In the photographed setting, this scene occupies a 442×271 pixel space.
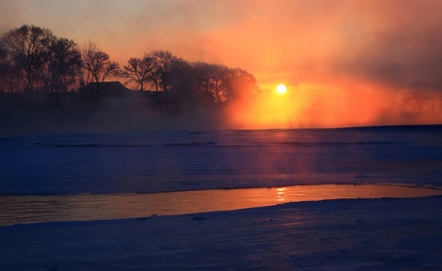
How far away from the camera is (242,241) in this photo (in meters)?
8.02

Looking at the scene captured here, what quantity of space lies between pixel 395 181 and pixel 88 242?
35.5ft

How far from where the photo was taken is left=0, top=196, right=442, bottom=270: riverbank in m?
6.84

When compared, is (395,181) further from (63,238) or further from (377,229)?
(63,238)

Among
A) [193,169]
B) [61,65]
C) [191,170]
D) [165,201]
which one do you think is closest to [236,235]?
[165,201]

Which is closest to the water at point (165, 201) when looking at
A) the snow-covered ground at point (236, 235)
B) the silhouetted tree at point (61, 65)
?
the snow-covered ground at point (236, 235)

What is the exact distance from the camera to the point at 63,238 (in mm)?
8352

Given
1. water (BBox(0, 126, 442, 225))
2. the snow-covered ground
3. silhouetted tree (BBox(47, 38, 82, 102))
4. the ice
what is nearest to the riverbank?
the snow-covered ground

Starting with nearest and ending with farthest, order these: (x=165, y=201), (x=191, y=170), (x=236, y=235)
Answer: (x=236, y=235) < (x=165, y=201) < (x=191, y=170)

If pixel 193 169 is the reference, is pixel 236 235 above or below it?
above

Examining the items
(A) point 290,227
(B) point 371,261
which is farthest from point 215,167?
(B) point 371,261

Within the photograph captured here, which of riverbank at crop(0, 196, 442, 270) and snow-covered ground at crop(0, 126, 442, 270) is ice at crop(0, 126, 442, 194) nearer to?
snow-covered ground at crop(0, 126, 442, 270)

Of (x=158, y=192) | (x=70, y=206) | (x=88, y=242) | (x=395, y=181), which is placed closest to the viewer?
(x=88, y=242)

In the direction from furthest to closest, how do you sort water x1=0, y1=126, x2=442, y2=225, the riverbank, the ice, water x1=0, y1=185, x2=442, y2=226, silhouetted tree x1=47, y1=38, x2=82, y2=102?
silhouetted tree x1=47, y1=38, x2=82, y2=102 < the ice < water x1=0, y1=126, x2=442, y2=225 < water x1=0, y1=185, x2=442, y2=226 < the riverbank

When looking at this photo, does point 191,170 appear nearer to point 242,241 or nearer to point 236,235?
point 236,235
